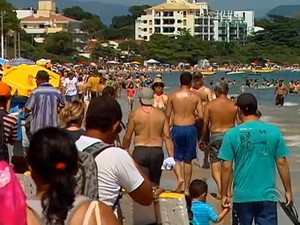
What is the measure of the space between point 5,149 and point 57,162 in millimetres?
3997

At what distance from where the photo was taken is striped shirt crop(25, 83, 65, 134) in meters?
10.6

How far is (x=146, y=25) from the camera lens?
180m

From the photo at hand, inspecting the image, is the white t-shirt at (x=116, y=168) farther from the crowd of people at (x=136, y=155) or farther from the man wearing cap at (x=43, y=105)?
the man wearing cap at (x=43, y=105)

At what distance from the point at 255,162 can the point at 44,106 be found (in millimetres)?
4556

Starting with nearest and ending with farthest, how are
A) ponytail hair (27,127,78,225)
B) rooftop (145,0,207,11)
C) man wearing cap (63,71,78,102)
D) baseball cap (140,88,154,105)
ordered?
ponytail hair (27,127,78,225)
baseball cap (140,88,154,105)
man wearing cap (63,71,78,102)
rooftop (145,0,207,11)

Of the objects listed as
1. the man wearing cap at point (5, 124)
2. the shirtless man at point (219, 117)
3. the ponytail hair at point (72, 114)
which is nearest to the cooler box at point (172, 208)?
the ponytail hair at point (72, 114)

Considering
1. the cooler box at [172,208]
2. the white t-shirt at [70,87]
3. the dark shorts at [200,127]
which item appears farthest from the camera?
the white t-shirt at [70,87]

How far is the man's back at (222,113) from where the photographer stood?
10.5m

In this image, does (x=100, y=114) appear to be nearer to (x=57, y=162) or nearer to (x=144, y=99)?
(x=57, y=162)

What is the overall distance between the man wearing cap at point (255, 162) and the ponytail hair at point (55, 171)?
300 centimetres

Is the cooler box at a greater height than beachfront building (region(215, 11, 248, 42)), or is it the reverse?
beachfront building (region(215, 11, 248, 42))

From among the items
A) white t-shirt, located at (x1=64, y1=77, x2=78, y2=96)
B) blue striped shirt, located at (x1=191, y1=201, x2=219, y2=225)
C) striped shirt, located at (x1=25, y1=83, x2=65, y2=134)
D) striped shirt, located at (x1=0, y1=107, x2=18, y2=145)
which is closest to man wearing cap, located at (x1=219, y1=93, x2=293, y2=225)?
blue striped shirt, located at (x1=191, y1=201, x2=219, y2=225)

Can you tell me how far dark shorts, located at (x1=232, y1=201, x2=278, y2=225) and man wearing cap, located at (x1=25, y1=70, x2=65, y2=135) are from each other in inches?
173

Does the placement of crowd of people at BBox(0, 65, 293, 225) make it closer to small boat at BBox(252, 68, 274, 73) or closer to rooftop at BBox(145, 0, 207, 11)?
small boat at BBox(252, 68, 274, 73)
